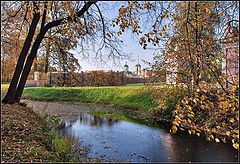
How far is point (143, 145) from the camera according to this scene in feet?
15.5

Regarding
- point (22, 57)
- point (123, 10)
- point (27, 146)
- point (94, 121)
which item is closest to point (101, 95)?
point (94, 121)

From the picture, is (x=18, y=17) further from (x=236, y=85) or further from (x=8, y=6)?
(x=236, y=85)

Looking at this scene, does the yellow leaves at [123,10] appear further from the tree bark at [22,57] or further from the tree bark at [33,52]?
the tree bark at [22,57]

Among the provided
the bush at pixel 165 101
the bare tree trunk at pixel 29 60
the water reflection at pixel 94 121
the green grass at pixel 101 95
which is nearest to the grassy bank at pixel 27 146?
the bare tree trunk at pixel 29 60

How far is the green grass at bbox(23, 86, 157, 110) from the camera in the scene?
382 inches

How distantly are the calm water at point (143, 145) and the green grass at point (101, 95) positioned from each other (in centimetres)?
316

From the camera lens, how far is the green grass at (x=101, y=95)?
971 cm

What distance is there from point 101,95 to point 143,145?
7.38m

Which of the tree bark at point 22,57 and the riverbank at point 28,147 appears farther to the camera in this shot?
the tree bark at point 22,57

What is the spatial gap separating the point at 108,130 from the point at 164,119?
200 cm

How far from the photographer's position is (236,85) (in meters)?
2.17

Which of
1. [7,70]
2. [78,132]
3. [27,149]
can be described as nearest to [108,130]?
[78,132]

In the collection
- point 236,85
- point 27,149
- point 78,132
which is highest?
point 236,85

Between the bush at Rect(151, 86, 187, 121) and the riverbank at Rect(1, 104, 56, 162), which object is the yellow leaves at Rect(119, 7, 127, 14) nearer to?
the riverbank at Rect(1, 104, 56, 162)
